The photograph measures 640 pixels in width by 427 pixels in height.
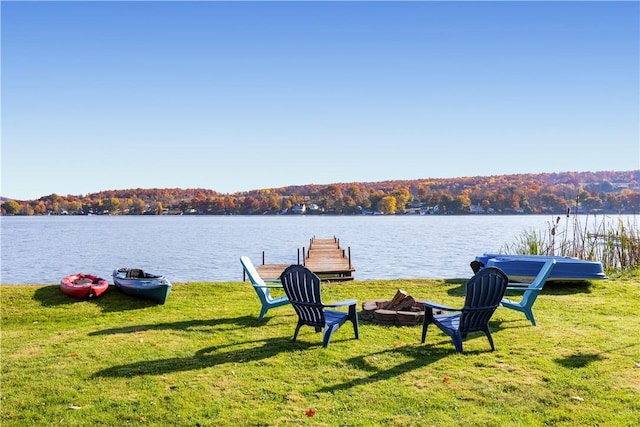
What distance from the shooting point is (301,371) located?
596 centimetres

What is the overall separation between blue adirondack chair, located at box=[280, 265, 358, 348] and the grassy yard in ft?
1.02

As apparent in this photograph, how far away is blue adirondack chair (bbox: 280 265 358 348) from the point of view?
6.86 m

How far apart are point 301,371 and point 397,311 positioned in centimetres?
273

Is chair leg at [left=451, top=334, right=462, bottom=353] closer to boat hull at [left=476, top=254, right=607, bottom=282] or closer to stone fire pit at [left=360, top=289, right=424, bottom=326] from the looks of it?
stone fire pit at [left=360, top=289, right=424, bottom=326]

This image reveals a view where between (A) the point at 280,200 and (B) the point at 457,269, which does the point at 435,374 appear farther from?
(A) the point at 280,200

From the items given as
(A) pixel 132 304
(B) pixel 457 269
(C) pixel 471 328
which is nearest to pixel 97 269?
(B) pixel 457 269

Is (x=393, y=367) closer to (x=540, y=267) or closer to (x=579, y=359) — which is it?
(x=579, y=359)

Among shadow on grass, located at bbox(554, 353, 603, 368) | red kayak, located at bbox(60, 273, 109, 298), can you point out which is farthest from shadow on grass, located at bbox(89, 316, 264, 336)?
shadow on grass, located at bbox(554, 353, 603, 368)

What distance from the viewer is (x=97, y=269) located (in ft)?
106

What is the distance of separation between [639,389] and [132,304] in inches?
327

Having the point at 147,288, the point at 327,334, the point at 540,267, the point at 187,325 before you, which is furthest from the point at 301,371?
the point at 540,267

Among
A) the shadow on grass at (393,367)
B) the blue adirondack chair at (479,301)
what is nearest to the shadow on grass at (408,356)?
the shadow on grass at (393,367)

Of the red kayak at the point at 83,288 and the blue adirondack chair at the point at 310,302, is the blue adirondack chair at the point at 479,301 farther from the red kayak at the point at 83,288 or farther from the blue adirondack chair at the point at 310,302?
the red kayak at the point at 83,288

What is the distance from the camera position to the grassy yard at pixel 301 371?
15.7 feet
